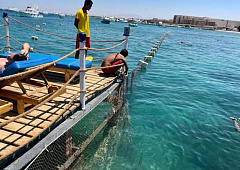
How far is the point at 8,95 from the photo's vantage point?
459 centimetres

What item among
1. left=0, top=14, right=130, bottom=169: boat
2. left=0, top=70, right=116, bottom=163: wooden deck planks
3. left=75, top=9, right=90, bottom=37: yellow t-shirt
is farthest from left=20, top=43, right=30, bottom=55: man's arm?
left=75, top=9, right=90, bottom=37: yellow t-shirt

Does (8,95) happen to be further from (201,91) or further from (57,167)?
(201,91)

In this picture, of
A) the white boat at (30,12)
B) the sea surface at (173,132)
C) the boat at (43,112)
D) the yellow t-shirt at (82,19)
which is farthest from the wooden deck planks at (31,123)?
the white boat at (30,12)

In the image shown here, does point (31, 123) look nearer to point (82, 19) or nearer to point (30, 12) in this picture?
point (82, 19)

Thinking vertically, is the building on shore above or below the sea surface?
above

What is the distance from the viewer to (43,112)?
4551 millimetres

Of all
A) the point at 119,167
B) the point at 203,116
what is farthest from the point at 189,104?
the point at 119,167

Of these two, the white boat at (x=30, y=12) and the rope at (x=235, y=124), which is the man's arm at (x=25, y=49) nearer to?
the rope at (x=235, y=124)

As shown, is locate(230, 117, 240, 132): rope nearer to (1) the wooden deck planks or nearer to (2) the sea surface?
(2) the sea surface

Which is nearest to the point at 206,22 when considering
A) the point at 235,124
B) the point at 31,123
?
the point at 235,124

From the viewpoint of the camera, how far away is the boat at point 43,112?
3.54 metres

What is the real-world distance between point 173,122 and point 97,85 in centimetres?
412

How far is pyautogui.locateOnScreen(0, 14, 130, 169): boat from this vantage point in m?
3.54

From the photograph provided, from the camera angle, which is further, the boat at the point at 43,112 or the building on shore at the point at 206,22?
the building on shore at the point at 206,22
